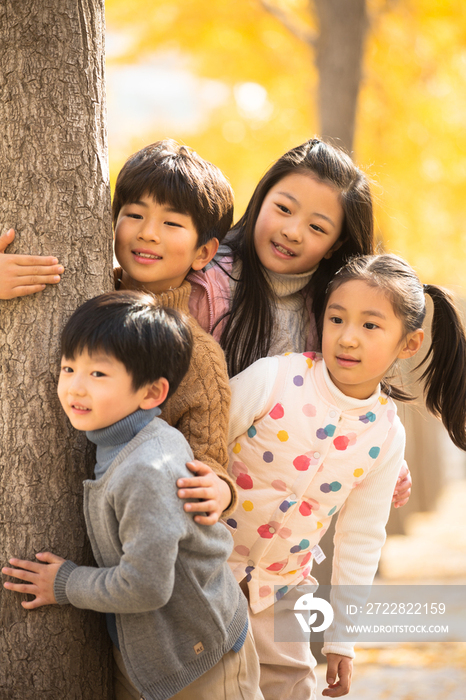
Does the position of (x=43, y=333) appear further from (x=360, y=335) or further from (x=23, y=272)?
(x=360, y=335)

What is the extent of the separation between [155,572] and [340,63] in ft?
16.5

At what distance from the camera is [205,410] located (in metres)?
1.89

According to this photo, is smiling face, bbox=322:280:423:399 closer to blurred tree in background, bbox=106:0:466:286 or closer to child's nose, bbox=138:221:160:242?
child's nose, bbox=138:221:160:242

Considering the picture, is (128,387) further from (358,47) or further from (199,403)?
Answer: (358,47)

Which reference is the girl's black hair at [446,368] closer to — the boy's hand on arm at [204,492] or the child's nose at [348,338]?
the child's nose at [348,338]

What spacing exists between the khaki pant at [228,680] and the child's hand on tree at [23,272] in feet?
3.63

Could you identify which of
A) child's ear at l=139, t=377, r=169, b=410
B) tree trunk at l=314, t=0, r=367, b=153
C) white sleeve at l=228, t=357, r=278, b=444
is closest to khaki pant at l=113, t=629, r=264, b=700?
white sleeve at l=228, t=357, r=278, b=444

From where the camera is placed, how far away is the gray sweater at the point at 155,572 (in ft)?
4.87

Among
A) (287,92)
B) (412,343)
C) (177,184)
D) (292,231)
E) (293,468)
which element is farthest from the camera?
(287,92)

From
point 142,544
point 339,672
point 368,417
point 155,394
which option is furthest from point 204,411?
point 339,672

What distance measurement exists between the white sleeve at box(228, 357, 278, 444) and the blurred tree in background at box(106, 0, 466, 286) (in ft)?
12.9

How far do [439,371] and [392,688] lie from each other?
3.22m

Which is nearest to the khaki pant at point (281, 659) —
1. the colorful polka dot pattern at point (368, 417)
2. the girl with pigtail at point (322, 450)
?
the girl with pigtail at point (322, 450)

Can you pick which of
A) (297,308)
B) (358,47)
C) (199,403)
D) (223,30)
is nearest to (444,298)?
(297,308)
